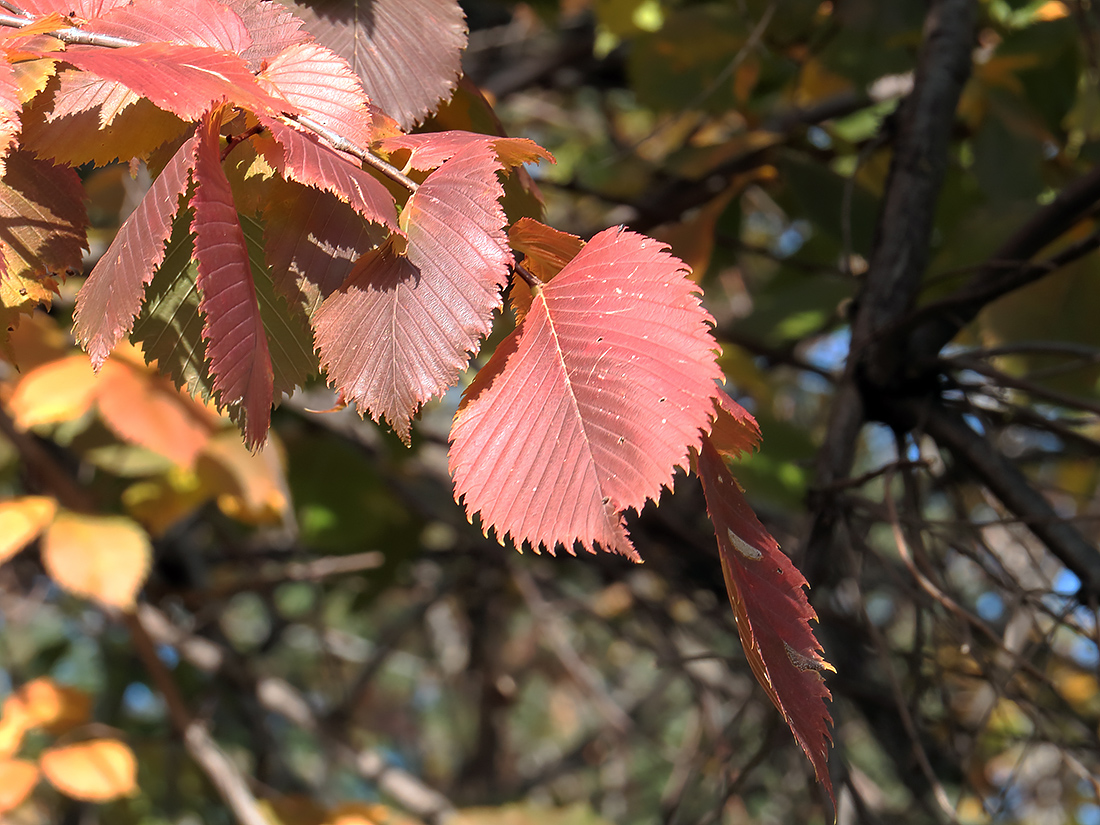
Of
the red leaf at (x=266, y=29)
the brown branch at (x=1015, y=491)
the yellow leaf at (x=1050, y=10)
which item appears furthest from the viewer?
the yellow leaf at (x=1050, y=10)

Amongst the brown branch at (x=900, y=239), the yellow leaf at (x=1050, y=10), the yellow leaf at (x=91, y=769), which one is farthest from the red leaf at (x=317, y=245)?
the yellow leaf at (x=1050, y=10)

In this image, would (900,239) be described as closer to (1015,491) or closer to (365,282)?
(1015,491)

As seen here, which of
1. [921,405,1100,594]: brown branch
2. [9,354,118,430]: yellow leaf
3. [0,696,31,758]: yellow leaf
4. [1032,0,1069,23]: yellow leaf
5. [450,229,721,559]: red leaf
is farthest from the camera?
[1032,0,1069,23]: yellow leaf

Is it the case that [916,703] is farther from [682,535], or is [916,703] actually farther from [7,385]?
[7,385]

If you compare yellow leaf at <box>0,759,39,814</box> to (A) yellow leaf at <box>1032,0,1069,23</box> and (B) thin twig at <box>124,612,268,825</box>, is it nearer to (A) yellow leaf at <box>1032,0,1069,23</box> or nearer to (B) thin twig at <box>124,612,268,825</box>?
(B) thin twig at <box>124,612,268,825</box>

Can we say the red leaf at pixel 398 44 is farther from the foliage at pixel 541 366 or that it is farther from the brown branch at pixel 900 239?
the brown branch at pixel 900 239

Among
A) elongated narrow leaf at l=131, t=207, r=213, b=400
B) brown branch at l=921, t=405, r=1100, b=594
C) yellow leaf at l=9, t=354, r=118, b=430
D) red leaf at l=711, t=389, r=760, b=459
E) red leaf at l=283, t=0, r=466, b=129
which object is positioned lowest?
yellow leaf at l=9, t=354, r=118, b=430

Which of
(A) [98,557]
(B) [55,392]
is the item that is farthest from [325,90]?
(A) [98,557]

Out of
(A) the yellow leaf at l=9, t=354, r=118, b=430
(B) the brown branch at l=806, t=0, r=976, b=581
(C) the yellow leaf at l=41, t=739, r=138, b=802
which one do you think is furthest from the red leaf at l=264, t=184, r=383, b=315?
(C) the yellow leaf at l=41, t=739, r=138, b=802
